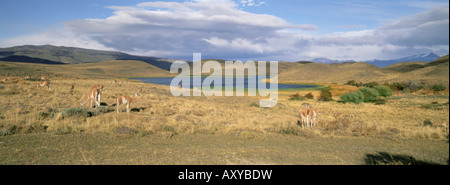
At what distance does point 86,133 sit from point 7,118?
467 centimetres

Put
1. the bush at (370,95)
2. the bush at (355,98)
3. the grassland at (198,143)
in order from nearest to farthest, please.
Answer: the grassland at (198,143)
the bush at (355,98)
the bush at (370,95)

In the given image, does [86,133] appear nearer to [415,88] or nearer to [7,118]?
[7,118]

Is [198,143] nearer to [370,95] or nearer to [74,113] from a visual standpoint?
[74,113]

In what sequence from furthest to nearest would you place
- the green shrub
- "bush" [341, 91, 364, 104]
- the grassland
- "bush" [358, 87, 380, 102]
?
"bush" [358, 87, 380, 102]
"bush" [341, 91, 364, 104]
the green shrub
the grassland

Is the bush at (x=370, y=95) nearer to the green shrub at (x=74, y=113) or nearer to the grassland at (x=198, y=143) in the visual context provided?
the grassland at (x=198, y=143)

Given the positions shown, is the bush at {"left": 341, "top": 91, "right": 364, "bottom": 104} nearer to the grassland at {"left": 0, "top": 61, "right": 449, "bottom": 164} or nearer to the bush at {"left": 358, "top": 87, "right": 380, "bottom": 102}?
the bush at {"left": 358, "top": 87, "right": 380, "bottom": 102}

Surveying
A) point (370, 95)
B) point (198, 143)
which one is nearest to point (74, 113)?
point (198, 143)

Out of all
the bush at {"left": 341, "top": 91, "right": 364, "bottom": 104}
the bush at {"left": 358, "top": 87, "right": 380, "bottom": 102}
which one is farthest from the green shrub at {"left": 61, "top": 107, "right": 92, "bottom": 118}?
the bush at {"left": 358, "top": 87, "right": 380, "bottom": 102}

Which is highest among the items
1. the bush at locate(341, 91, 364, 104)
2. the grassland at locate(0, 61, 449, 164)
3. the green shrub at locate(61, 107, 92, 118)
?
the green shrub at locate(61, 107, 92, 118)

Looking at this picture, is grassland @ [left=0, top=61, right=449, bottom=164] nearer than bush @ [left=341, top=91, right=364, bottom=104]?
Yes

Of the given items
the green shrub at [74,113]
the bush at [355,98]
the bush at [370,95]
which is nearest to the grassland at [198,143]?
A: the green shrub at [74,113]

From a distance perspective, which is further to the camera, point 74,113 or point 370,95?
point 370,95

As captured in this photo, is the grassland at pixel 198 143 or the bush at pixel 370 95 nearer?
the grassland at pixel 198 143

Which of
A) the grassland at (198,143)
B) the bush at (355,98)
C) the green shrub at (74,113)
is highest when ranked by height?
the green shrub at (74,113)
